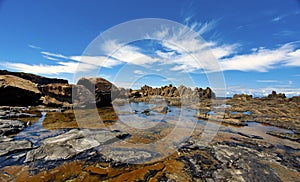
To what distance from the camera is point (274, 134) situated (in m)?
9.59

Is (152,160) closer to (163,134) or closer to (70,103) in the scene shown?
(163,134)

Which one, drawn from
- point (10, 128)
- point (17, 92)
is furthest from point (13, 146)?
point (17, 92)

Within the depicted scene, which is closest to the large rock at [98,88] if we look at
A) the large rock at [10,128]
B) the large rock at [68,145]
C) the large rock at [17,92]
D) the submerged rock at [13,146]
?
the large rock at [17,92]

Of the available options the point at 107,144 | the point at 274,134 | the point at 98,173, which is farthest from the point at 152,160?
the point at 274,134

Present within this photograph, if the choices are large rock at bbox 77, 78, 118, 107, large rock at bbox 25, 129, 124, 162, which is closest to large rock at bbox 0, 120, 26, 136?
large rock at bbox 25, 129, 124, 162

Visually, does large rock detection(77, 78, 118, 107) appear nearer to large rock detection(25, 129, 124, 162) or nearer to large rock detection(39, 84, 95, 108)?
large rock detection(39, 84, 95, 108)

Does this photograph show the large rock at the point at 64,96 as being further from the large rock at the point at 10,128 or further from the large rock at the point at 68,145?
the large rock at the point at 68,145

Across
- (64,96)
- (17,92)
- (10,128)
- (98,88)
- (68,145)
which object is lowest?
(68,145)

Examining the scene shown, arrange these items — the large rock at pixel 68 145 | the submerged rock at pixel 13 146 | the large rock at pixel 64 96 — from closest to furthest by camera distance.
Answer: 1. the large rock at pixel 68 145
2. the submerged rock at pixel 13 146
3. the large rock at pixel 64 96

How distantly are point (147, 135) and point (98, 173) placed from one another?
409 centimetres

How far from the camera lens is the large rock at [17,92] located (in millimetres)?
14859

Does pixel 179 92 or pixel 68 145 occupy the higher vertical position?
pixel 179 92

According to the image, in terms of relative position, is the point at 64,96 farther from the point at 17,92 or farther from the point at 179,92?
the point at 179,92

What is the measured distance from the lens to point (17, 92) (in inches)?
619
